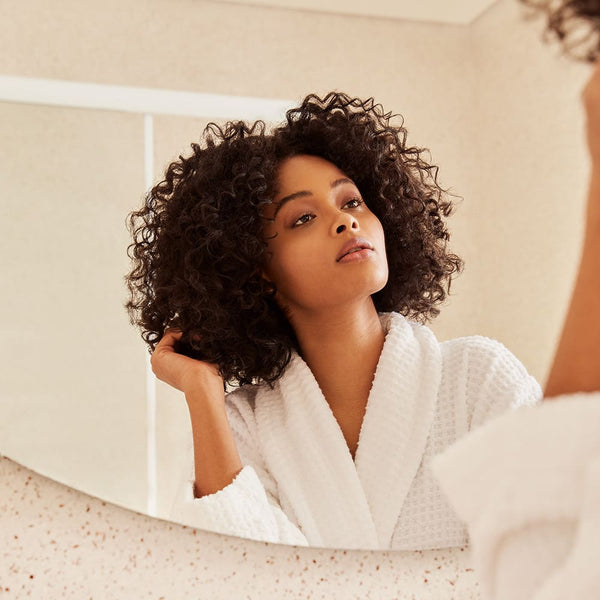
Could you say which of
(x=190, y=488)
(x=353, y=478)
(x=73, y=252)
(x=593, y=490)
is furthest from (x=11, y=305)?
(x=593, y=490)

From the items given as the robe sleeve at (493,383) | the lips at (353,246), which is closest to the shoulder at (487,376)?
the robe sleeve at (493,383)

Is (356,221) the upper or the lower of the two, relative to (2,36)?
lower

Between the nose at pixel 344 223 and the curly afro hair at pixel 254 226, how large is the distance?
1.0 inches

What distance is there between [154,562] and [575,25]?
0.59 m

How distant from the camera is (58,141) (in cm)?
70

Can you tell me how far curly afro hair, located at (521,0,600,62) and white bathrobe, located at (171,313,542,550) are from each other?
27 centimetres

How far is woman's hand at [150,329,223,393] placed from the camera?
0.71 metres

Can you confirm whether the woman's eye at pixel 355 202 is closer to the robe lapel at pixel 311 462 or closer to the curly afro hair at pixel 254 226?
the curly afro hair at pixel 254 226

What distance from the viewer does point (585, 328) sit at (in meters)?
0.46

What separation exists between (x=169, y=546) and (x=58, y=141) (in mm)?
403

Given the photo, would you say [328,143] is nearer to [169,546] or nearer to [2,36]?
[2,36]

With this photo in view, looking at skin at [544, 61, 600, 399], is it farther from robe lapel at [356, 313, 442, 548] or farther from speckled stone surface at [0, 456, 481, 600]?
speckled stone surface at [0, 456, 481, 600]

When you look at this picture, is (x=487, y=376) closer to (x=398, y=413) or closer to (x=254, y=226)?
(x=398, y=413)

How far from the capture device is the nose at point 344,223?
0.66m
